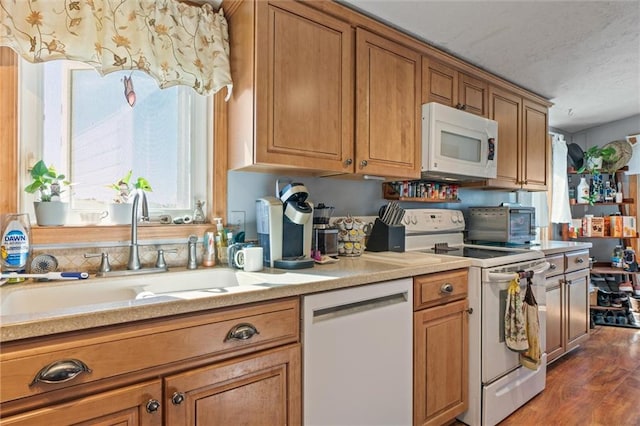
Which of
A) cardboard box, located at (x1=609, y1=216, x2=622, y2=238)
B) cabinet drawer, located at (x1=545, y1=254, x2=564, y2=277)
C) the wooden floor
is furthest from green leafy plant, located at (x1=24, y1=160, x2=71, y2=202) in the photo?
cardboard box, located at (x1=609, y1=216, x2=622, y2=238)

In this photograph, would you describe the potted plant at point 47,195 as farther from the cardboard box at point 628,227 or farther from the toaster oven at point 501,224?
the cardboard box at point 628,227

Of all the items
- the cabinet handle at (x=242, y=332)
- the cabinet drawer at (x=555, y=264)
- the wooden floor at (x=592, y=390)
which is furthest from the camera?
the cabinet drawer at (x=555, y=264)

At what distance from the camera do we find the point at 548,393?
7.52ft

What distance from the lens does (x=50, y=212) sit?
4.46ft

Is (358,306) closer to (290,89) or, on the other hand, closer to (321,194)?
(321,194)

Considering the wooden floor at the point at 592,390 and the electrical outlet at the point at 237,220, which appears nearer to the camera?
the electrical outlet at the point at 237,220

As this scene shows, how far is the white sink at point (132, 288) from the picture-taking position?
115 centimetres

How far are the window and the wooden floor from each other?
2207 millimetres

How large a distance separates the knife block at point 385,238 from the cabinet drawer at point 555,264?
3.67ft

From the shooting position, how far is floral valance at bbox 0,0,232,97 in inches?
49.0

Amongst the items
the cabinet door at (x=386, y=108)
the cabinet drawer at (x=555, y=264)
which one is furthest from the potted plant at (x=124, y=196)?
the cabinet drawer at (x=555, y=264)

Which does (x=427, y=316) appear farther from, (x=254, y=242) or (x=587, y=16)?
(x=587, y=16)

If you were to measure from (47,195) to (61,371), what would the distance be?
841mm

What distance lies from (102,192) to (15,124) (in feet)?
1.26
